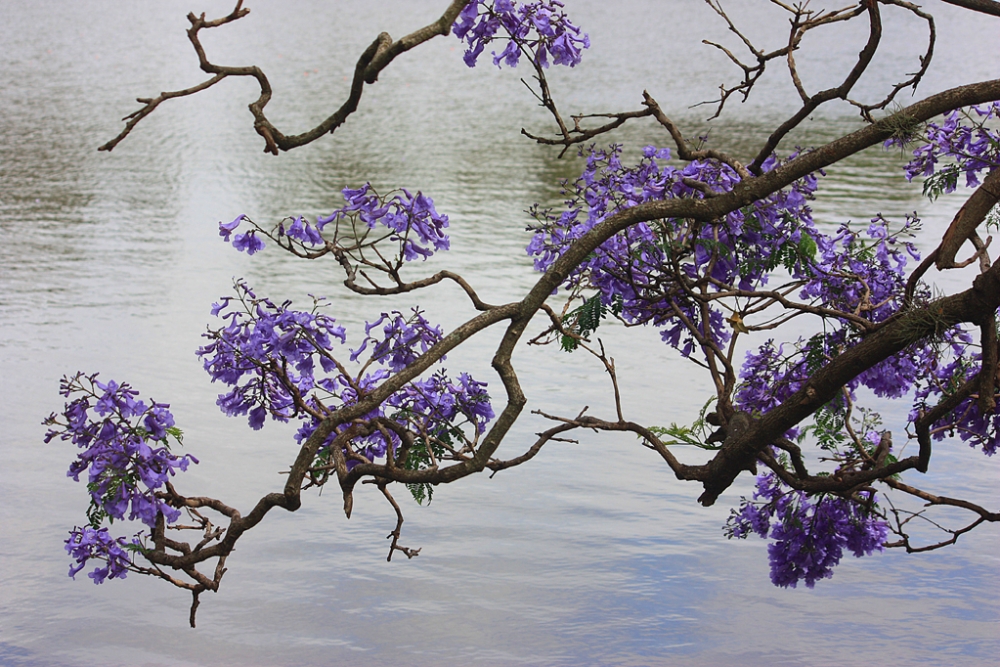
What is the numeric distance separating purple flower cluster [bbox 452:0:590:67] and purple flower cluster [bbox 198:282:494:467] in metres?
0.78

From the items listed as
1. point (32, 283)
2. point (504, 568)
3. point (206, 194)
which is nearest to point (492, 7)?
point (504, 568)

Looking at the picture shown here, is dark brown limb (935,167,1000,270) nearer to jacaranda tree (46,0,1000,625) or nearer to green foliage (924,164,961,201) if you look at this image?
jacaranda tree (46,0,1000,625)

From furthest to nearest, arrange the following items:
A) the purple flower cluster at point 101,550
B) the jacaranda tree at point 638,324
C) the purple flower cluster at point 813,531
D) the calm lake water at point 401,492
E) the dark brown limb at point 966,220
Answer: the calm lake water at point 401,492 < the purple flower cluster at point 813,531 < the purple flower cluster at point 101,550 < the jacaranda tree at point 638,324 < the dark brown limb at point 966,220

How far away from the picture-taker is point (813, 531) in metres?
3.99

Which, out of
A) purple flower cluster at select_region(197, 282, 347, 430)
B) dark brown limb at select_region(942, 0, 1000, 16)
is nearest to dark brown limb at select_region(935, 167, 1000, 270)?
dark brown limb at select_region(942, 0, 1000, 16)

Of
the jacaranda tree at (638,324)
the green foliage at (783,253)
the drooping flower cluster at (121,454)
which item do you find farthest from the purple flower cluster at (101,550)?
the green foliage at (783,253)

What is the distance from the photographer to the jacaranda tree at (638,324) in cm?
290

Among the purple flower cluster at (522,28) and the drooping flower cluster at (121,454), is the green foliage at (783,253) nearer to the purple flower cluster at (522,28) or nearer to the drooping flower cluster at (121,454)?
the purple flower cluster at (522,28)

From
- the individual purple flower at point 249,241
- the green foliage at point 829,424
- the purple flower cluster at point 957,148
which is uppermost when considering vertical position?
the purple flower cluster at point 957,148

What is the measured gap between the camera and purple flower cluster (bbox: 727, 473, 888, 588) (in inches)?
155

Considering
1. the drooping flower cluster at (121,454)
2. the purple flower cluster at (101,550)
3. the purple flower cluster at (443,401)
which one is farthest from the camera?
the purple flower cluster at (443,401)

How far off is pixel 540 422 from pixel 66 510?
7.72ft

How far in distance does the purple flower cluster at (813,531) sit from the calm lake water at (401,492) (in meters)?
0.48

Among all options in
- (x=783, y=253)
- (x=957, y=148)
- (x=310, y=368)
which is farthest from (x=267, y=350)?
(x=957, y=148)
